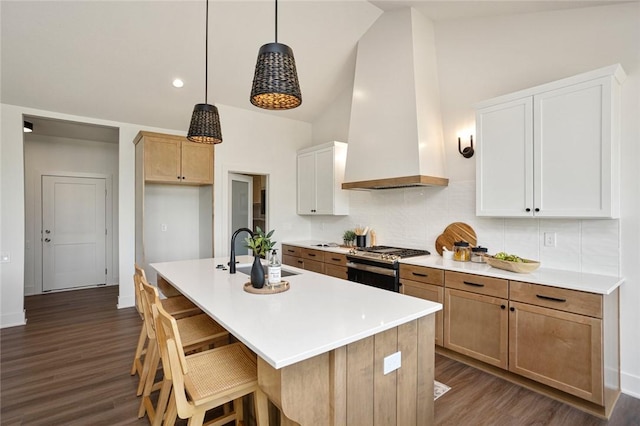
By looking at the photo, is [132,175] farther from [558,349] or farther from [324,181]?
[558,349]

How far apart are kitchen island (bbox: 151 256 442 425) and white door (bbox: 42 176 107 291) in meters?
4.84

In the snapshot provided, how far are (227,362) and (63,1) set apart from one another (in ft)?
10.8

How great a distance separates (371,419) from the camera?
4.96 feet

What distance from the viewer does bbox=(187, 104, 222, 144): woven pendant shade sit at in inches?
94.8

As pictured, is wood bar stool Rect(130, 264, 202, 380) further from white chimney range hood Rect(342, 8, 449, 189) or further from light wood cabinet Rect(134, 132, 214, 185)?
white chimney range hood Rect(342, 8, 449, 189)

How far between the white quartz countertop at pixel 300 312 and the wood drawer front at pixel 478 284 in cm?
105

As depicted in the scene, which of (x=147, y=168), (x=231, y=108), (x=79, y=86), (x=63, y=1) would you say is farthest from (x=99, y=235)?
(x=63, y=1)

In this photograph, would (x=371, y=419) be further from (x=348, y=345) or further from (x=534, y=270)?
(x=534, y=270)

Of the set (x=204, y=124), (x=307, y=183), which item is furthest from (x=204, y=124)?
(x=307, y=183)

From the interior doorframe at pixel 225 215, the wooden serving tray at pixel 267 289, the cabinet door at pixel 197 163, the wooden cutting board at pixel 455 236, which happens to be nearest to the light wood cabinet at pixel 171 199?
the cabinet door at pixel 197 163

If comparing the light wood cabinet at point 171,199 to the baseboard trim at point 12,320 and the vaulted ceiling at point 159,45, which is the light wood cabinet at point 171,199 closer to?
the vaulted ceiling at point 159,45

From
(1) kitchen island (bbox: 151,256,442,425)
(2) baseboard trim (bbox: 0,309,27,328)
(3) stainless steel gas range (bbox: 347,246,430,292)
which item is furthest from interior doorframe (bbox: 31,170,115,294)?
(1) kitchen island (bbox: 151,256,442,425)

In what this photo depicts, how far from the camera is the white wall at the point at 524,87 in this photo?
239 cm

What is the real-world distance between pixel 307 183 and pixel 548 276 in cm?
346
